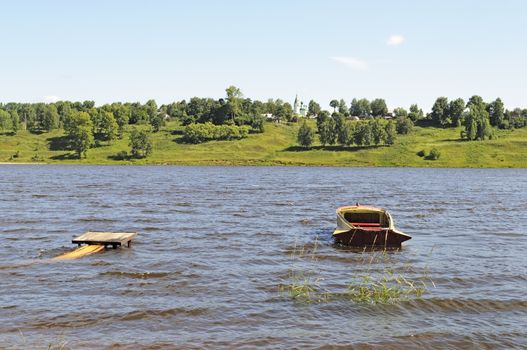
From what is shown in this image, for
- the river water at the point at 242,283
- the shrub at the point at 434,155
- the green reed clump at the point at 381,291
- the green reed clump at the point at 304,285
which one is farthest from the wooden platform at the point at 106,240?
the shrub at the point at 434,155

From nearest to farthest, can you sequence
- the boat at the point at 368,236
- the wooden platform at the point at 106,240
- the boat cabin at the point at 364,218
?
the wooden platform at the point at 106,240 < the boat at the point at 368,236 < the boat cabin at the point at 364,218

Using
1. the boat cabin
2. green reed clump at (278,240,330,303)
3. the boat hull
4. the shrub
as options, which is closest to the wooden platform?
green reed clump at (278,240,330,303)

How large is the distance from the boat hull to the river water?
4.56ft

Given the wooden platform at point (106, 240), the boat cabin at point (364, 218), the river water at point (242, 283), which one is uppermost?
the boat cabin at point (364, 218)

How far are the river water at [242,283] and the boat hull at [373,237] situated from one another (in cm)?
139

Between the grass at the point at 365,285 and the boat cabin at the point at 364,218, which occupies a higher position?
the boat cabin at the point at 364,218

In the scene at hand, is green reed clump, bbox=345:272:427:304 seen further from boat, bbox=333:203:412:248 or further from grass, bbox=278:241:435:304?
boat, bbox=333:203:412:248

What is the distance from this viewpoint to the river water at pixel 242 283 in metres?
18.3

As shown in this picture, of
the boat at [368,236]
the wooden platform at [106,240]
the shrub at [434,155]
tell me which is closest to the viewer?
the wooden platform at [106,240]

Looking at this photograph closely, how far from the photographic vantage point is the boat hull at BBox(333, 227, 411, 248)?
115ft

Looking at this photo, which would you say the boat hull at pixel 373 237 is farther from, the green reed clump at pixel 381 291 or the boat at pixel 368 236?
the green reed clump at pixel 381 291

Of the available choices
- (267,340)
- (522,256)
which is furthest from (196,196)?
(267,340)

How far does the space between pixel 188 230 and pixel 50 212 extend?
18.5 m

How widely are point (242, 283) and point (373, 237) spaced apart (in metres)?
13.1
